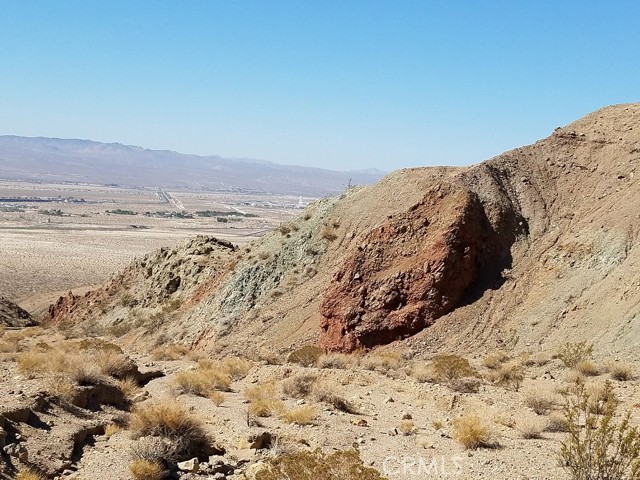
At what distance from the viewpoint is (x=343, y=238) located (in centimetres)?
2728

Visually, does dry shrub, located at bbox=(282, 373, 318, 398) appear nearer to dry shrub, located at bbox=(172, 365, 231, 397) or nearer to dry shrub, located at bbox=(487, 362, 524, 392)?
dry shrub, located at bbox=(172, 365, 231, 397)

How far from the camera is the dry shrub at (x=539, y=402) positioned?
12359mm

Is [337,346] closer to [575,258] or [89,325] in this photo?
[575,258]

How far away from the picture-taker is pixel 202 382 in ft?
49.0

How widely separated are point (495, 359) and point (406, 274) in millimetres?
5373

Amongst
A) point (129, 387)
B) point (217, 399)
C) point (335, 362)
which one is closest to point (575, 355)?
point (335, 362)

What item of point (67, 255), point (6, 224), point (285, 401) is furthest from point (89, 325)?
point (6, 224)

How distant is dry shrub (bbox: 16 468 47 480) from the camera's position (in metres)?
8.04

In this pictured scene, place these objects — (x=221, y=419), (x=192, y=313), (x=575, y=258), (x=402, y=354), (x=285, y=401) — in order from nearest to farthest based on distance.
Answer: (x=221, y=419)
(x=285, y=401)
(x=402, y=354)
(x=575, y=258)
(x=192, y=313)

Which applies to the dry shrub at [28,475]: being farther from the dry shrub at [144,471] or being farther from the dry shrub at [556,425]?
the dry shrub at [556,425]

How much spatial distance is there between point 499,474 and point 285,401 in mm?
5603

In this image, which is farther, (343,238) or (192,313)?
(192,313)

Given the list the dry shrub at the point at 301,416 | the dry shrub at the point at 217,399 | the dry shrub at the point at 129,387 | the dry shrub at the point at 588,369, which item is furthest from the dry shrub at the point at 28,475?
the dry shrub at the point at 588,369

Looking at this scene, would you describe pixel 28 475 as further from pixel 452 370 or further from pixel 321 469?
pixel 452 370
